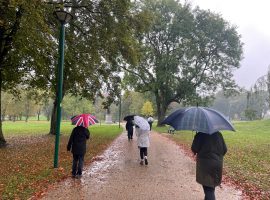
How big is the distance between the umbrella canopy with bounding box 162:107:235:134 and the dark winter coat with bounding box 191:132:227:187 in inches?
10.9

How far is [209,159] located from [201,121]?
0.76m

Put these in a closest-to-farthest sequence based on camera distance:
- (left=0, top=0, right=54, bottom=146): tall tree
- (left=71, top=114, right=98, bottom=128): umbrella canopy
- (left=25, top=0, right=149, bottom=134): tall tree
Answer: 1. (left=71, top=114, right=98, bottom=128): umbrella canopy
2. (left=0, top=0, right=54, bottom=146): tall tree
3. (left=25, top=0, right=149, bottom=134): tall tree

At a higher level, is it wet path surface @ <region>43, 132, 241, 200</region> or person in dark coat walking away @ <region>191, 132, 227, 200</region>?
person in dark coat walking away @ <region>191, 132, 227, 200</region>

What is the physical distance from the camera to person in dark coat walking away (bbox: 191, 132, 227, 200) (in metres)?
6.88

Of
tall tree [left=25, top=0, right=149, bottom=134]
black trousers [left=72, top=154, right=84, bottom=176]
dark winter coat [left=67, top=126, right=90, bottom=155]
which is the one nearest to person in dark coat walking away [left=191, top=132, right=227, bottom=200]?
dark winter coat [left=67, top=126, right=90, bottom=155]

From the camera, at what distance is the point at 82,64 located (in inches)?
754

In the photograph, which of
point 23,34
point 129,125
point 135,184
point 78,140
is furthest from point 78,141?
point 129,125

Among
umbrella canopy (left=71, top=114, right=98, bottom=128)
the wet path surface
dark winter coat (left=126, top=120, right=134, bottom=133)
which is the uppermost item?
umbrella canopy (left=71, top=114, right=98, bottom=128)

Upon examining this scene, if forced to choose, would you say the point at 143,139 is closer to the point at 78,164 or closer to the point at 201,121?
the point at 78,164

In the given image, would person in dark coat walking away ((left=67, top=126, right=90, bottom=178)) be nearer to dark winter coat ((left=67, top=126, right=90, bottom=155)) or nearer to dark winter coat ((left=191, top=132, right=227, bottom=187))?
dark winter coat ((left=67, top=126, right=90, bottom=155))

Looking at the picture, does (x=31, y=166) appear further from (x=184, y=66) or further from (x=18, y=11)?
(x=184, y=66)

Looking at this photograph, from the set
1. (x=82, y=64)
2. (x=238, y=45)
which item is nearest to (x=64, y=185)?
(x=82, y=64)

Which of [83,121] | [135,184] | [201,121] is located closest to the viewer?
[201,121]

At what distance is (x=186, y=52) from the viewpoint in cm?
4922
